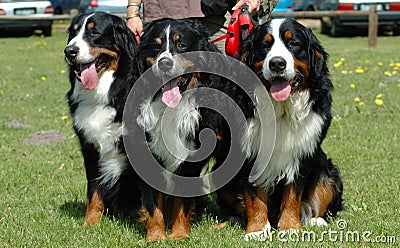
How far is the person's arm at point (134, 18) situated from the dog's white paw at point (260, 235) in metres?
1.84

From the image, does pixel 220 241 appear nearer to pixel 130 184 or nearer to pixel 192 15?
pixel 130 184

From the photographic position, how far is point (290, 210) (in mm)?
4922

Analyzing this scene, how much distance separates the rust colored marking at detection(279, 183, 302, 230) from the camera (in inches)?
194

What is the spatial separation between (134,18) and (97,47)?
0.85 meters

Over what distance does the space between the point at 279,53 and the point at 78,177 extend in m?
3.13

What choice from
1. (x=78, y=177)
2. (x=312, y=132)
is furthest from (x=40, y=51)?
(x=312, y=132)

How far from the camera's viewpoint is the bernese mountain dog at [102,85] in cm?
482

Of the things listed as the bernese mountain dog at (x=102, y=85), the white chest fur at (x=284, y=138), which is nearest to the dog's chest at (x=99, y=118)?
the bernese mountain dog at (x=102, y=85)

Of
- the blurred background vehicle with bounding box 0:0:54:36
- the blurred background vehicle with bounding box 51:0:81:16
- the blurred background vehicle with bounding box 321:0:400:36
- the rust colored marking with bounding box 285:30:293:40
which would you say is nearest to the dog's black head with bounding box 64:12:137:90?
the rust colored marking with bounding box 285:30:293:40

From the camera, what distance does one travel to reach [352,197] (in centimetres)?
587

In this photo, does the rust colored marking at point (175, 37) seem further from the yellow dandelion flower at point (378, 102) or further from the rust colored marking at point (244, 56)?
the yellow dandelion flower at point (378, 102)

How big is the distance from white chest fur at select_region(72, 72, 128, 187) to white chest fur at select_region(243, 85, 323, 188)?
100 centimetres

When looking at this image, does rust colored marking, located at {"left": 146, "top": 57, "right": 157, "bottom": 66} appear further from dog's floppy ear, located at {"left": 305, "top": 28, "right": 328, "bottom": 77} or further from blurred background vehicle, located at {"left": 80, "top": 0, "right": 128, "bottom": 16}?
blurred background vehicle, located at {"left": 80, "top": 0, "right": 128, "bottom": 16}

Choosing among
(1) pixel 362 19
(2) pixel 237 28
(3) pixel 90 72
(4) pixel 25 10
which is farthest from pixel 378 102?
(4) pixel 25 10
